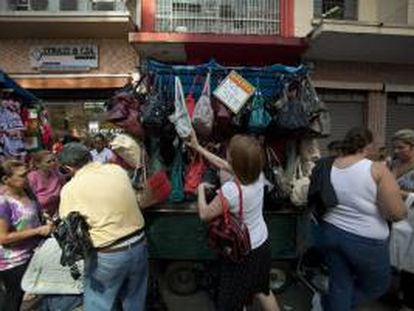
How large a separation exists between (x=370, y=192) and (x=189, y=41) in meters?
9.23

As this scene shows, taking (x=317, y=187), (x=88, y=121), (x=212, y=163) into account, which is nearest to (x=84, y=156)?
(x=212, y=163)

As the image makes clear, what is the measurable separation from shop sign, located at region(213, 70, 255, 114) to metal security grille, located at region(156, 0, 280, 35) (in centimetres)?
887

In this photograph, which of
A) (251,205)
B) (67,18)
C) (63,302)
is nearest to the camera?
(251,205)

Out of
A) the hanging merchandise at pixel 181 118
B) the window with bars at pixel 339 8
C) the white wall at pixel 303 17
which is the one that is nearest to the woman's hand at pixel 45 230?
the hanging merchandise at pixel 181 118

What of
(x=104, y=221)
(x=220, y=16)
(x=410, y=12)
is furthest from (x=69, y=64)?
(x=104, y=221)

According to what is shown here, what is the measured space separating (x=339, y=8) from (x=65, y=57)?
6559 millimetres

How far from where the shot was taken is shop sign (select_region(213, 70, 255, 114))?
19.2 feet

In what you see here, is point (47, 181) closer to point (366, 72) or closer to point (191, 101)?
point (191, 101)

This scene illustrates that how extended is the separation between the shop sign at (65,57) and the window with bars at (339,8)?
17.5ft

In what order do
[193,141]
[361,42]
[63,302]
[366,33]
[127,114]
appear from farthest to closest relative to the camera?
[361,42], [366,33], [127,114], [193,141], [63,302]

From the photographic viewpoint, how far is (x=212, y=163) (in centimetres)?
551

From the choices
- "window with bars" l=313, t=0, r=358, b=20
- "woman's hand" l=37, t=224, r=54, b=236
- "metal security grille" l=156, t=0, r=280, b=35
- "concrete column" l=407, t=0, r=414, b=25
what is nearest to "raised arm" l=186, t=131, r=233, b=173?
"woman's hand" l=37, t=224, r=54, b=236

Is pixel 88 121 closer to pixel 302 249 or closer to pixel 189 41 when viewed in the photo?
pixel 189 41

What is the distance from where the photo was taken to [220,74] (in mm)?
6039
